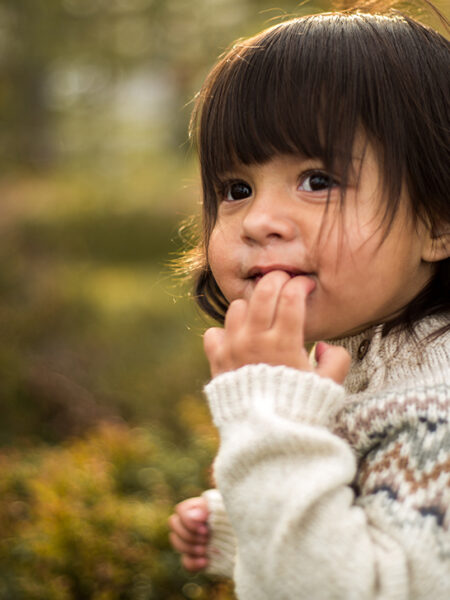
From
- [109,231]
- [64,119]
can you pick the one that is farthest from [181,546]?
[64,119]

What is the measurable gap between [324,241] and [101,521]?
167cm

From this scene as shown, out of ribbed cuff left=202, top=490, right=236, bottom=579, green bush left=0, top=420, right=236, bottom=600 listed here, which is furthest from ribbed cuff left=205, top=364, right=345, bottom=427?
green bush left=0, top=420, right=236, bottom=600

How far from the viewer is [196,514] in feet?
5.93

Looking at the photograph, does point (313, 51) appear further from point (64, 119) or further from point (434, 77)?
point (64, 119)

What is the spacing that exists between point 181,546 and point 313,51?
129 centimetres

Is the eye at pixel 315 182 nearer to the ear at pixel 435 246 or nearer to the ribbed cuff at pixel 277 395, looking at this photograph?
the ear at pixel 435 246

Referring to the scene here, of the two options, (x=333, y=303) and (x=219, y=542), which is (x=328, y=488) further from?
(x=219, y=542)

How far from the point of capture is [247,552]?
3.92 ft

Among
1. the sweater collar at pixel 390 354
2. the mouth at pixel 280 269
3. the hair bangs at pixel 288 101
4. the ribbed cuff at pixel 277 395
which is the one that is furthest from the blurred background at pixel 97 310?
the ribbed cuff at pixel 277 395

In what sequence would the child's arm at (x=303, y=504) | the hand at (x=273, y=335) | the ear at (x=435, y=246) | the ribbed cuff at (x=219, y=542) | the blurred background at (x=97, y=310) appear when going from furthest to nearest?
the blurred background at (x=97, y=310) < the ribbed cuff at (x=219, y=542) < the ear at (x=435, y=246) < the hand at (x=273, y=335) < the child's arm at (x=303, y=504)

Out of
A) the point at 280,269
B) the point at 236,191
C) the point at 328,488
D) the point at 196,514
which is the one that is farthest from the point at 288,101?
the point at 196,514

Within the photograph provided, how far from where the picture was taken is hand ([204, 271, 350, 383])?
1.26m

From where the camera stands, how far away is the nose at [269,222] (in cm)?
Answer: 136

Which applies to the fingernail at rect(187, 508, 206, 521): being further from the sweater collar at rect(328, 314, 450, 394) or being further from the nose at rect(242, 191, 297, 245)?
the nose at rect(242, 191, 297, 245)
